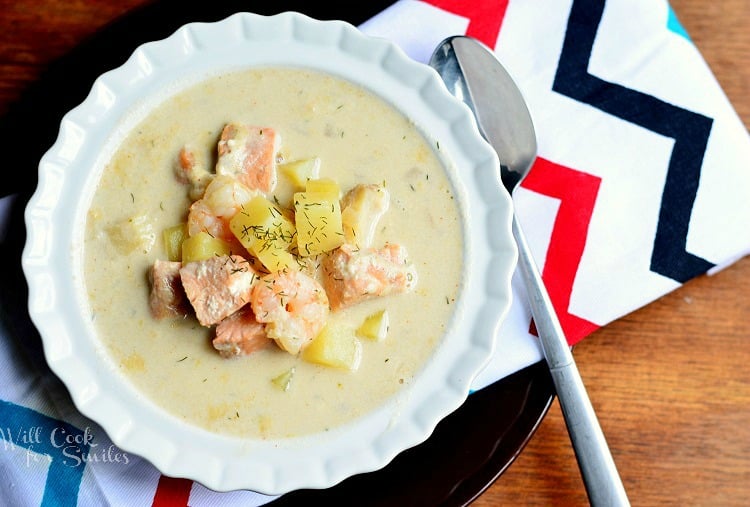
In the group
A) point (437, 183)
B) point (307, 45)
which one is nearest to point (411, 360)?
point (437, 183)

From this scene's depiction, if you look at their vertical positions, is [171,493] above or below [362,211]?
below

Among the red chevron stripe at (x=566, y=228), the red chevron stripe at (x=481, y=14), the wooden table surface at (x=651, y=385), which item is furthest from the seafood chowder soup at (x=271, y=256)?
the wooden table surface at (x=651, y=385)

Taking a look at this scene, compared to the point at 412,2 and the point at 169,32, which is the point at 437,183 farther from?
the point at 169,32

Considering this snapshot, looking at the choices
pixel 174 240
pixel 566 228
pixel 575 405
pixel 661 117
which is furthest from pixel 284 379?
pixel 661 117

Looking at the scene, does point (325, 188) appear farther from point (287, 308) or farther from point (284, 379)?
point (284, 379)

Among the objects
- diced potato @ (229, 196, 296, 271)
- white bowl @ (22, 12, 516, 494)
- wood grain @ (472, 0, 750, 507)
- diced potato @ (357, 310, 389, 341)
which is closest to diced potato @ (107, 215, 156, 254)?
white bowl @ (22, 12, 516, 494)

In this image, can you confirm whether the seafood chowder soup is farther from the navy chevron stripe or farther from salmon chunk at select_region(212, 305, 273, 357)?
the navy chevron stripe
